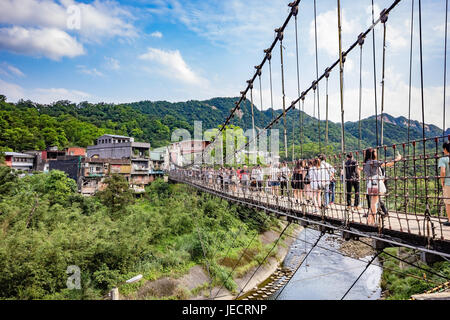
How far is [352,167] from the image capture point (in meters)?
3.63

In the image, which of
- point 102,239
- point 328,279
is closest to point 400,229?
point 102,239

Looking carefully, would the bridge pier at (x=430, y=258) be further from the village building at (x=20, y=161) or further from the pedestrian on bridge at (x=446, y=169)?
the village building at (x=20, y=161)

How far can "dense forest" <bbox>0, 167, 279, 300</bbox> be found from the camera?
7776 millimetres

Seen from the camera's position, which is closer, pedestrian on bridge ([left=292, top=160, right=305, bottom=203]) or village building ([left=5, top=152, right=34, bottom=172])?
pedestrian on bridge ([left=292, top=160, right=305, bottom=203])

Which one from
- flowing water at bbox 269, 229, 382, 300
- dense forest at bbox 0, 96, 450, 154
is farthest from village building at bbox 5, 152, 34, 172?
flowing water at bbox 269, 229, 382, 300

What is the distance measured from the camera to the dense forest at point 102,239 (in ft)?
25.5

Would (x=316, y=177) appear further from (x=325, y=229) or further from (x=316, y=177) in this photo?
(x=325, y=229)

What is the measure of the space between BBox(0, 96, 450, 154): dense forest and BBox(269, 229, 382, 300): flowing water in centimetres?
578

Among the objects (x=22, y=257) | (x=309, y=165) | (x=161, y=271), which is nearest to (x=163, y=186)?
(x=161, y=271)

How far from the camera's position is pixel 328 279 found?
10.8 metres

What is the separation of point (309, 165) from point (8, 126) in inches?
1252

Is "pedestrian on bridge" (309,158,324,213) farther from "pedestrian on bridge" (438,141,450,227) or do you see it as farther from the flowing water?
the flowing water

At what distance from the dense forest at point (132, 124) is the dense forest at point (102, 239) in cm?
535
